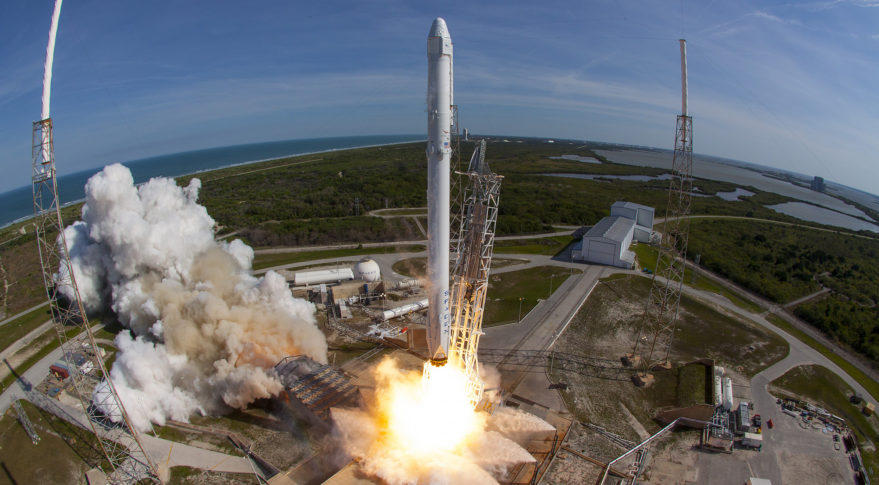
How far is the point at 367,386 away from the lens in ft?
77.6

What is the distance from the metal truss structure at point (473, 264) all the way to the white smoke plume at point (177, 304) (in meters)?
10.1

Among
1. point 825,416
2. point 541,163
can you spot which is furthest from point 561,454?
point 541,163

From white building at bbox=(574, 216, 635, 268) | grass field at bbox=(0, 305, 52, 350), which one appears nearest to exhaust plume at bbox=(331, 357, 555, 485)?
white building at bbox=(574, 216, 635, 268)

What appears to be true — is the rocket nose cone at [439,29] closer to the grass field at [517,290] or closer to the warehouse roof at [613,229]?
the grass field at [517,290]

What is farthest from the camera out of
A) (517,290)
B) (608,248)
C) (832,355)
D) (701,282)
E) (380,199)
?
(380,199)

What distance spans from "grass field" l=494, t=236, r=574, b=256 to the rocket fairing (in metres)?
32.7

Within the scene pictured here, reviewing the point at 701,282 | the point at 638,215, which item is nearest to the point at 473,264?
the point at 701,282

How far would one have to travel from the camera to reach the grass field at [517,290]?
34.1 metres

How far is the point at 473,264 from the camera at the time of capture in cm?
1989

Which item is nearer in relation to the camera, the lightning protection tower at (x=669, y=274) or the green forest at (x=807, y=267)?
the lightning protection tower at (x=669, y=274)

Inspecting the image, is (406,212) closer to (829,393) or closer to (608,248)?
(608,248)

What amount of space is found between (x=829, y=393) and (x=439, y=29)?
2949cm

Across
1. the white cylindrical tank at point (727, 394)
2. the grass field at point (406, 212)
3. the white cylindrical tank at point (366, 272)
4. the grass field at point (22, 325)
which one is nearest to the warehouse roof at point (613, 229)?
the white cylindrical tank at point (727, 394)

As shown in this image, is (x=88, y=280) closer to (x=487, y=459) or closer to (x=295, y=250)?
(x=295, y=250)
